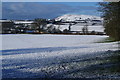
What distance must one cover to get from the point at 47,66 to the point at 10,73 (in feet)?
4.09

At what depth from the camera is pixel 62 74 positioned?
5.75 meters

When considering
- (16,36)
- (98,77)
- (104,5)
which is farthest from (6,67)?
(16,36)

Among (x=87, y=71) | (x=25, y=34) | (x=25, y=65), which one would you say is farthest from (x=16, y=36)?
(x=87, y=71)

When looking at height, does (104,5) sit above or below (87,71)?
above

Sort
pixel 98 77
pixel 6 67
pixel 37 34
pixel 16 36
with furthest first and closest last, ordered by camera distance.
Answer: pixel 37 34
pixel 16 36
pixel 6 67
pixel 98 77

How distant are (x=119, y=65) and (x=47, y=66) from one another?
1987mm

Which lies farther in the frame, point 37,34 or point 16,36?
point 37,34

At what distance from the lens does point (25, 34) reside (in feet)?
76.4

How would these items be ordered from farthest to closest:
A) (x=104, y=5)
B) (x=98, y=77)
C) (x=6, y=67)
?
(x=104, y=5)
(x=6, y=67)
(x=98, y=77)

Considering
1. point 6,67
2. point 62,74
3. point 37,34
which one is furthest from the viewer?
point 37,34

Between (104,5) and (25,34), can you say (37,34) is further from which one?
(104,5)

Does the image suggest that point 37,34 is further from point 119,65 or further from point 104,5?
point 119,65

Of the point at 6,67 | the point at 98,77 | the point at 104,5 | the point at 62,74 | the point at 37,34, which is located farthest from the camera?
the point at 37,34

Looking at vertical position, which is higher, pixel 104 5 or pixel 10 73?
pixel 104 5
